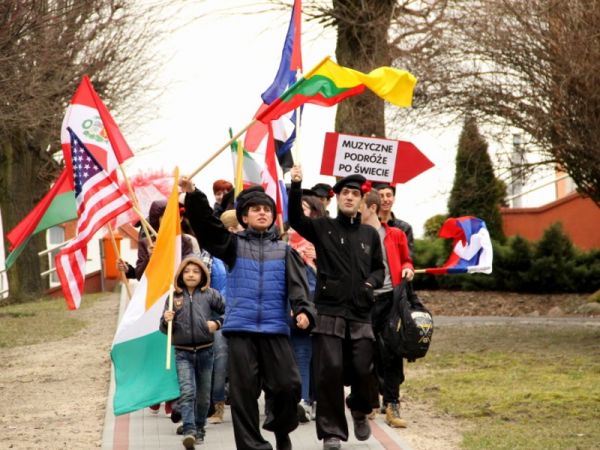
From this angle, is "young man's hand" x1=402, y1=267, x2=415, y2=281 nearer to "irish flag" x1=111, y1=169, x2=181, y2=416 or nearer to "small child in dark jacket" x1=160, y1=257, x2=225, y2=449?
"small child in dark jacket" x1=160, y1=257, x2=225, y2=449

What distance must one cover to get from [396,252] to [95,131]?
8.59ft

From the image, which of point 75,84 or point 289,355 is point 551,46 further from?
point 75,84

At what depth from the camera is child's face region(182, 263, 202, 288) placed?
10656 millimetres

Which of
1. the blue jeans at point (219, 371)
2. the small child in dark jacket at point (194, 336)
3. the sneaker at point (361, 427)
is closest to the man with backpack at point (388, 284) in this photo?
the sneaker at point (361, 427)

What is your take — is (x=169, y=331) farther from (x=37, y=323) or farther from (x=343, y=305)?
(x=37, y=323)

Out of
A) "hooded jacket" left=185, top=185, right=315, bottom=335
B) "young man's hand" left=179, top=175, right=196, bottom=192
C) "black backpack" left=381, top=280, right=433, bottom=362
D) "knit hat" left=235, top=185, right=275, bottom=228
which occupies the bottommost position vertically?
"black backpack" left=381, top=280, right=433, bottom=362

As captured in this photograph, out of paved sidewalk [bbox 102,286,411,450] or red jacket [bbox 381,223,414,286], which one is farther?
red jacket [bbox 381,223,414,286]

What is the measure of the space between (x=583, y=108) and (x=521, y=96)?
118 cm

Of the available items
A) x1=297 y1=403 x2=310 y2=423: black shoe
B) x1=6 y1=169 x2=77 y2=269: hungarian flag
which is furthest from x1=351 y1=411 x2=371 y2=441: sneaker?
x1=6 y1=169 x2=77 y2=269: hungarian flag

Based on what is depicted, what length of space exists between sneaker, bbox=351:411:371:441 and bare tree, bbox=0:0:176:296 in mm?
7042

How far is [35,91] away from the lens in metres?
20.7

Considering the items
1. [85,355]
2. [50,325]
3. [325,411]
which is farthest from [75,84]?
[325,411]

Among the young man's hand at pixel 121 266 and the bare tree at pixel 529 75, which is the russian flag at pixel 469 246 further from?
the bare tree at pixel 529 75

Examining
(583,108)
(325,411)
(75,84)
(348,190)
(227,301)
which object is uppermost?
(75,84)
